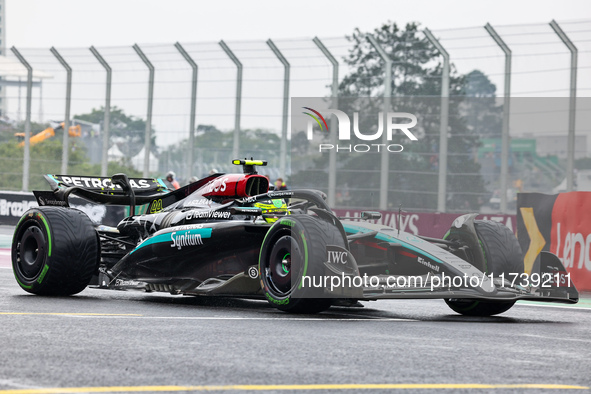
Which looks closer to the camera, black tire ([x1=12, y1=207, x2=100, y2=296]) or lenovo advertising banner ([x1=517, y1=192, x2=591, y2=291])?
black tire ([x1=12, y1=207, x2=100, y2=296])

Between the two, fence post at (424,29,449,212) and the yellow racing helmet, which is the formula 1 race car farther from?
fence post at (424,29,449,212)

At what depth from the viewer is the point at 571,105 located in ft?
59.8

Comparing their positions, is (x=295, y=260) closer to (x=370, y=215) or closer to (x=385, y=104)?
(x=370, y=215)

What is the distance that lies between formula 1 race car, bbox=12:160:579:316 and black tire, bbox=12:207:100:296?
1cm

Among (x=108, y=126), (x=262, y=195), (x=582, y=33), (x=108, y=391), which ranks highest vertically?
(x=582, y=33)

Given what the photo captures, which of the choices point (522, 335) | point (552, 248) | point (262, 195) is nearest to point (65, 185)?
point (262, 195)

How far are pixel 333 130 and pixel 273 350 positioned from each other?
50.1 feet

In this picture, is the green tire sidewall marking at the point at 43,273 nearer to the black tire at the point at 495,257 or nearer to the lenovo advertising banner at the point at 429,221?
the black tire at the point at 495,257

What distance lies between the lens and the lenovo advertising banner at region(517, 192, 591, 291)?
514 inches

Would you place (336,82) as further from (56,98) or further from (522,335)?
(522,335)

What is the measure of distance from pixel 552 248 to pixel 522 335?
6182 millimetres

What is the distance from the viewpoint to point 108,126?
23906mm

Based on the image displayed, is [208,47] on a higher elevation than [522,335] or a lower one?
higher

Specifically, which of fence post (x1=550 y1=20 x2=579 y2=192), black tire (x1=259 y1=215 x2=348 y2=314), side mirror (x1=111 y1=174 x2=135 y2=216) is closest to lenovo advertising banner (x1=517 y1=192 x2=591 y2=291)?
fence post (x1=550 y1=20 x2=579 y2=192)
